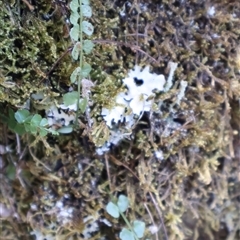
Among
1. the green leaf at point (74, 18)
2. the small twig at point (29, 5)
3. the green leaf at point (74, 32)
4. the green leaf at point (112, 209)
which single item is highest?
the small twig at point (29, 5)

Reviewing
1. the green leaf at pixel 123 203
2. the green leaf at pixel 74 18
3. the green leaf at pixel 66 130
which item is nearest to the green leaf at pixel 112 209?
the green leaf at pixel 123 203

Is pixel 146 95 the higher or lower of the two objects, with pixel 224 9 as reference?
lower

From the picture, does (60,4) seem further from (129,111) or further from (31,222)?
(31,222)

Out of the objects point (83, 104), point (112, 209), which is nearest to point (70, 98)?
point (83, 104)

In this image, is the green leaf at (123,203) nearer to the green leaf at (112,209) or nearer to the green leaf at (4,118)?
the green leaf at (112,209)

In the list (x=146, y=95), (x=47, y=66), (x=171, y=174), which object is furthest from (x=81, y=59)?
(x=171, y=174)

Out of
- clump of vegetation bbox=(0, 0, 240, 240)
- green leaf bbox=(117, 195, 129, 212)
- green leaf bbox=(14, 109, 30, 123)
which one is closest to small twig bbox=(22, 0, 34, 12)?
clump of vegetation bbox=(0, 0, 240, 240)

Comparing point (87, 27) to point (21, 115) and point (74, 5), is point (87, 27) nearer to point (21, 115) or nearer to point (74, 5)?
point (74, 5)

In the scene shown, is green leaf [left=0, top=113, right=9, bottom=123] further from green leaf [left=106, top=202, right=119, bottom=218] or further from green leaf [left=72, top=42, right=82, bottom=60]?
green leaf [left=106, top=202, right=119, bottom=218]
